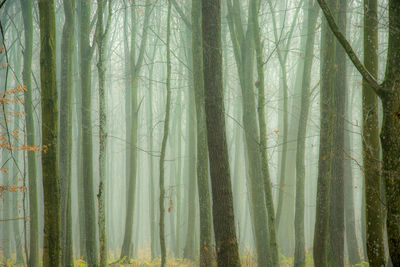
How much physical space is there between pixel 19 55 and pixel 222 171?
18418mm

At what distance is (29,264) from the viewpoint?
10852 mm

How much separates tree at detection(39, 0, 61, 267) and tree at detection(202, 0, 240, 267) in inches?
121

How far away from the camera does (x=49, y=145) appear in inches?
270

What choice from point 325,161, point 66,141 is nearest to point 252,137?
point 325,161

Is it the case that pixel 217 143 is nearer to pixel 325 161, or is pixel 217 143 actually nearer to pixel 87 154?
pixel 325 161

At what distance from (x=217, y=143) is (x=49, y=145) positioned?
333 centimetres

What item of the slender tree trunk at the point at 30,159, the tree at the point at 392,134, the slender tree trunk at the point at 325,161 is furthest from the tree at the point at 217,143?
the slender tree trunk at the point at 30,159

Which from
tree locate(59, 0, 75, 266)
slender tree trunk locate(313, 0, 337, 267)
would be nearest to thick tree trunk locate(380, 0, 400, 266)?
slender tree trunk locate(313, 0, 337, 267)

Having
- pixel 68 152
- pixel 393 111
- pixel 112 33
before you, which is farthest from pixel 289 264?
pixel 112 33

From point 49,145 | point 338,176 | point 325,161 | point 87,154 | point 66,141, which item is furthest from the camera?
point 87,154

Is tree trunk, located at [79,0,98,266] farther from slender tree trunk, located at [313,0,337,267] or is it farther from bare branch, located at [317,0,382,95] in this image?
bare branch, located at [317,0,382,95]

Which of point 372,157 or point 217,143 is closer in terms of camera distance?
point 372,157

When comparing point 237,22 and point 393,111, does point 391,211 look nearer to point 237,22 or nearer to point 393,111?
point 393,111

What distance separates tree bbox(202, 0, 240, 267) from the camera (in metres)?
6.63
